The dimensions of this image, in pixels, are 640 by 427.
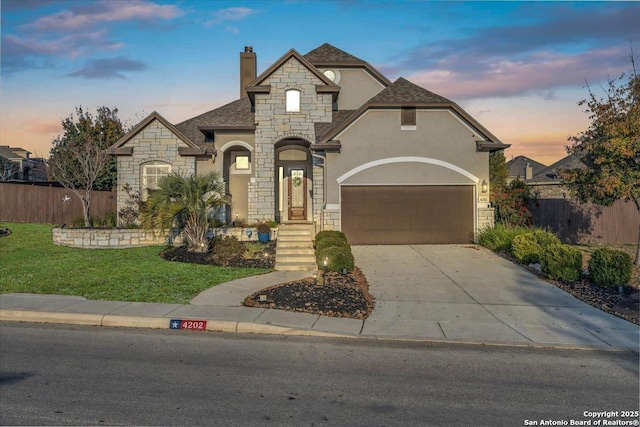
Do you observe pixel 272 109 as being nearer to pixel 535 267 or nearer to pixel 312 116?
pixel 312 116

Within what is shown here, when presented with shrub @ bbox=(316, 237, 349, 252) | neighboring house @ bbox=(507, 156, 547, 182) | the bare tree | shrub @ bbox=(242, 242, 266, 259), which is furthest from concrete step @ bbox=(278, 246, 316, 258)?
neighboring house @ bbox=(507, 156, 547, 182)

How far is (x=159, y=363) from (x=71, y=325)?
3320mm

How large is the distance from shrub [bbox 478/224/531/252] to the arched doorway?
309 inches

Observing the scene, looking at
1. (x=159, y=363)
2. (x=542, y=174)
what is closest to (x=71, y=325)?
(x=159, y=363)

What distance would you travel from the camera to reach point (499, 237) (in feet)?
55.7

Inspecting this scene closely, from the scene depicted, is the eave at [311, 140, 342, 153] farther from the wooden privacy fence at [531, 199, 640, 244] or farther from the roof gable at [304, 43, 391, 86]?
the wooden privacy fence at [531, 199, 640, 244]

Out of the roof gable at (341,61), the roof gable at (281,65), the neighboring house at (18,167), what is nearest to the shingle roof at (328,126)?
→ the roof gable at (281,65)

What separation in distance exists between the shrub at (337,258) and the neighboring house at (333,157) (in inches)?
172

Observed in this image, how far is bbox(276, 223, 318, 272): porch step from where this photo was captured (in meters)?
14.5

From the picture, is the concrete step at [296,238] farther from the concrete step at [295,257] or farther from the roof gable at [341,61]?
the roof gable at [341,61]

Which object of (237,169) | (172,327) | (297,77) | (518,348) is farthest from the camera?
(237,169)

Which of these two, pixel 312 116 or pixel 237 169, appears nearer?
pixel 312 116

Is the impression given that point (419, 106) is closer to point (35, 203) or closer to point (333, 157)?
point (333, 157)

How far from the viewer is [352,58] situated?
78.9 ft
